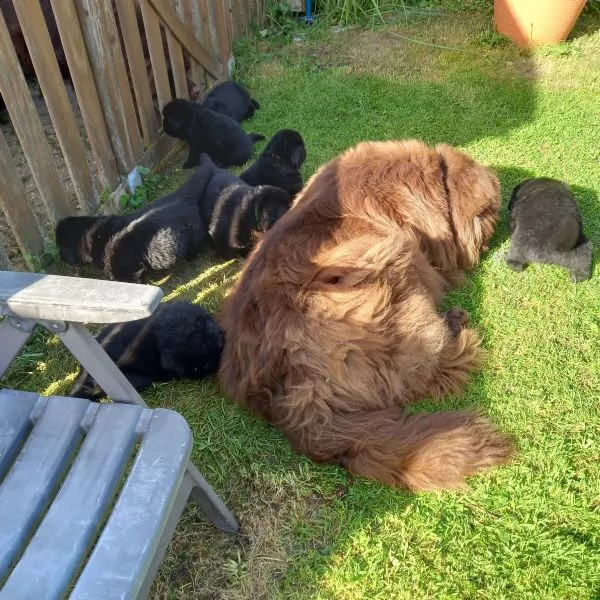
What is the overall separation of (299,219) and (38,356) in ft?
5.28

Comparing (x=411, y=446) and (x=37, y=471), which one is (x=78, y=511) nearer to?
(x=37, y=471)

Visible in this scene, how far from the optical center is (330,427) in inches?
87.0

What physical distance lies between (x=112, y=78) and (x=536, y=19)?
13.2 feet

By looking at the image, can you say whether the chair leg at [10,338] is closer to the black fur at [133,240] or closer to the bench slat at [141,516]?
the bench slat at [141,516]

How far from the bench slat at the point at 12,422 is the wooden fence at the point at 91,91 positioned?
1418 mm

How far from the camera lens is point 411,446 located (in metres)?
2.12

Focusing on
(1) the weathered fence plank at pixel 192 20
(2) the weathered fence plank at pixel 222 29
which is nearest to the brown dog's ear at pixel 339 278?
(1) the weathered fence plank at pixel 192 20

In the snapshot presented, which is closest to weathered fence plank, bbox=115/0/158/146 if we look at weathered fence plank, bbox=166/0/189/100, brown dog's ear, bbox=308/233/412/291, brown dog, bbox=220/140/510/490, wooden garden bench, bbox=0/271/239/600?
weathered fence plank, bbox=166/0/189/100

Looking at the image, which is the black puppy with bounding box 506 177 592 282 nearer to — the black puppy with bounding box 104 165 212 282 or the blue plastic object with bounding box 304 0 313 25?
the black puppy with bounding box 104 165 212 282

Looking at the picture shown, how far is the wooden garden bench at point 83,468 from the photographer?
1376mm

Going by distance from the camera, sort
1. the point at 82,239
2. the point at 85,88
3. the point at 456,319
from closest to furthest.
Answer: the point at 456,319 → the point at 82,239 → the point at 85,88

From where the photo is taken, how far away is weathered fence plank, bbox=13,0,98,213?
293 cm

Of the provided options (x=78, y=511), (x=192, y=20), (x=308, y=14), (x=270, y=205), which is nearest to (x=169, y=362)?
(x=78, y=511)

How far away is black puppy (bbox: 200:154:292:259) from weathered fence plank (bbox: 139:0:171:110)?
1275mm
